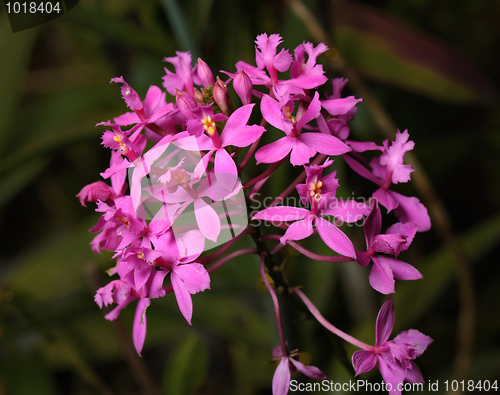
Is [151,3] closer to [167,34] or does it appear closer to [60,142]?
[167,34]

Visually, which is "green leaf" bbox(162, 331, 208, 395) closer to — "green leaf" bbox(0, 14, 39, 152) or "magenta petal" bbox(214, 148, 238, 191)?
"magenta petal" bbox(214, 148, 238, 191)

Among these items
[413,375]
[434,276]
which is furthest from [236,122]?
[434,276]

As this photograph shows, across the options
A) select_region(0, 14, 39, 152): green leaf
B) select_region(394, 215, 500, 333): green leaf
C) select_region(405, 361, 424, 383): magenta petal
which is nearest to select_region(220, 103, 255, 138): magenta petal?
select_region(405, 361, 424, 383): magenta petal

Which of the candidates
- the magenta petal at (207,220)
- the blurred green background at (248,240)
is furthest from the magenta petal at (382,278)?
the blurred green background at (248,240)

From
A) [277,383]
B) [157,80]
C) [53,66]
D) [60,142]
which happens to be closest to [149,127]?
[277,383]

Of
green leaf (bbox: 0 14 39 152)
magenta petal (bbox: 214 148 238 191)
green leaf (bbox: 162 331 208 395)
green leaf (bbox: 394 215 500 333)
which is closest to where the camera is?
magenta petal (bbox: 214 148 238 191)

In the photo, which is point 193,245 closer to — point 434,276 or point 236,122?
point 236,122
